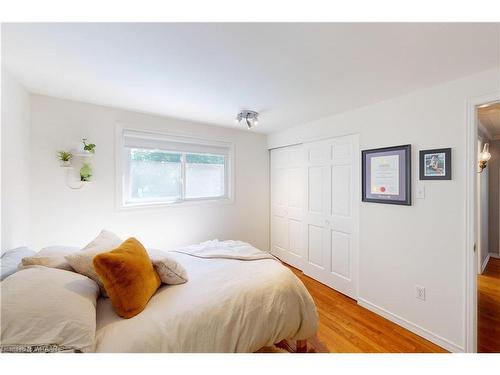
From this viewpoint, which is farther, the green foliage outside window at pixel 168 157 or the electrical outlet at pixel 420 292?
the green foliage outside window at pixel 168 157

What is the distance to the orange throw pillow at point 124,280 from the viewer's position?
1.14 metres

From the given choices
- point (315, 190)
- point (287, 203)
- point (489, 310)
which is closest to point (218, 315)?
point (315, 190)

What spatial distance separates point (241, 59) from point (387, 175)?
179 centimetres

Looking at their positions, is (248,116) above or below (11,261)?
above

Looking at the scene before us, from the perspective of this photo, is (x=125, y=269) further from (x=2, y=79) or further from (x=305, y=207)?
(x=305, y=207)

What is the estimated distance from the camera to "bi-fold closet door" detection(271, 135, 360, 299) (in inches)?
99.7

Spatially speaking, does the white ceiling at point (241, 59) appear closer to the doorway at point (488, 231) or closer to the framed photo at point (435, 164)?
the framed photo at point (435, 164)

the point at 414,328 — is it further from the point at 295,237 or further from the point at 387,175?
the point at 295,237

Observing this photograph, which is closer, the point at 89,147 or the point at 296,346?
the point at 296,346

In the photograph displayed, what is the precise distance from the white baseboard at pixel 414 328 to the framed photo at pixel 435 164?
4.50 feet

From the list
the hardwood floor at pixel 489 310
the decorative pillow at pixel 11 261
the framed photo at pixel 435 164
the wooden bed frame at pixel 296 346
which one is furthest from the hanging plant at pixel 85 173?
the hardwood floor at pixel 489 310

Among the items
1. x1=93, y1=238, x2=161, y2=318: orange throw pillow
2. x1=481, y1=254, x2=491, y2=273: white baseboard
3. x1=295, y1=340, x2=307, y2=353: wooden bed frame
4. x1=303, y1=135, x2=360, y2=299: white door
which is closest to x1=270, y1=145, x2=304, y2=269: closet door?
x1=303, y1=135, x2=360, y2=299: white door

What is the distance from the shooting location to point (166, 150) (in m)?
2.81
